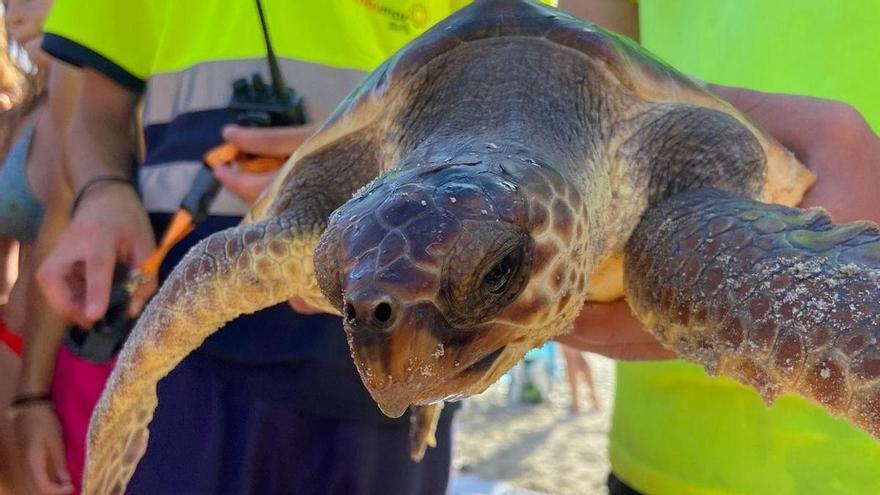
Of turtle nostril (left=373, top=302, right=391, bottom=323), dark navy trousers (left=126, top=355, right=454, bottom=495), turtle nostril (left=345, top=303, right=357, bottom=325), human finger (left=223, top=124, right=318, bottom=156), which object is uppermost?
turtle nostril (left=373, top=302, right=391, bottom=323)

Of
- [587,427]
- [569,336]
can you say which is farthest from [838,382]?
→ [587,427]

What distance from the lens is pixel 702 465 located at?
40.9 inches

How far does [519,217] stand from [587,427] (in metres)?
3.38

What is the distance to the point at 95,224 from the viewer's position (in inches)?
45.4

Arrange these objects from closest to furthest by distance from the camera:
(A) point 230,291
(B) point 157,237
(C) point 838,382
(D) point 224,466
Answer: (C) point 838,382 → (A) point 230,291 → (D) point 224,466 → (B) point 157,237

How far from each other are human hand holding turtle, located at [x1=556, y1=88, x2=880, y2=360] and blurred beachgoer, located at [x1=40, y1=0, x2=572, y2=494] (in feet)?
1.33

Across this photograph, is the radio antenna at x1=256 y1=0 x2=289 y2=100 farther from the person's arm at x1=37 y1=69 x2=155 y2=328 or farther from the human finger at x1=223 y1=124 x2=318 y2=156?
the person's arm at x1=37 y1=69 x2=155 y2=328

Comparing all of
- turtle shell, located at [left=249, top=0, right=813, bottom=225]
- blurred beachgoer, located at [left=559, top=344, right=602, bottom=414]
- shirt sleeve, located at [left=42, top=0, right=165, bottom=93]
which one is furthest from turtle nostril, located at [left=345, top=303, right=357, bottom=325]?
blurred beachgoer, located at [left=559, top=344, right=602, bottom=414]

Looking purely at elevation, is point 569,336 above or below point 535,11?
below

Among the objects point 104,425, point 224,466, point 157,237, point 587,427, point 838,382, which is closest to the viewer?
point 838,382

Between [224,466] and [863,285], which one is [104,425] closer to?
[224,466]

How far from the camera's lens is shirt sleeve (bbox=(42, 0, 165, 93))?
1.20m

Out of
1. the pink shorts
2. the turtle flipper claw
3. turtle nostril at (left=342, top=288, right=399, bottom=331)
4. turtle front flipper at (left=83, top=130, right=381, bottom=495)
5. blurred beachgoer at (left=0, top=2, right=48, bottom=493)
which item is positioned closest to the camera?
turtle nostril at (left=342, top=288, right=399, bottom=331)

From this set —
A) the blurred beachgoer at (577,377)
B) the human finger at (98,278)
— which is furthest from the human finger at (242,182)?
the blurred beachgoer at (577,377)
